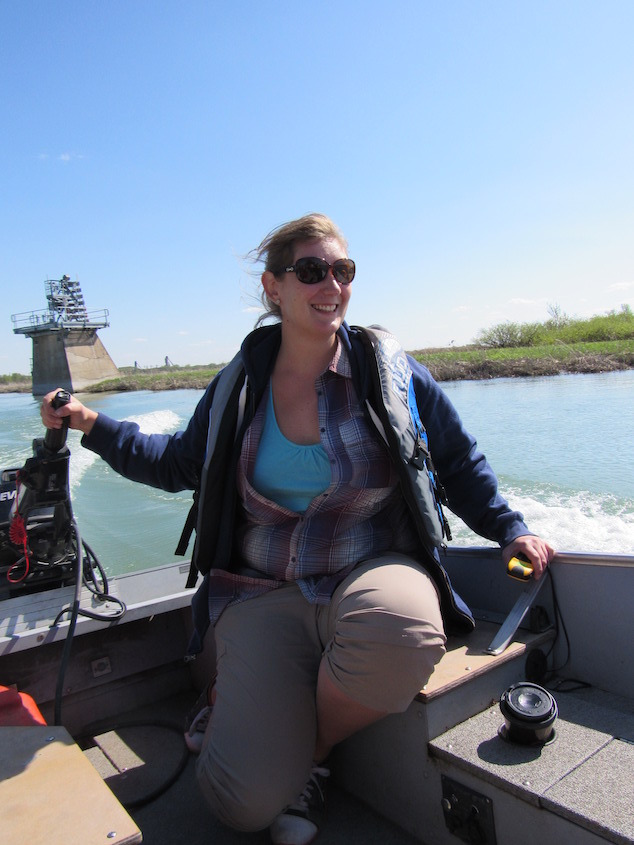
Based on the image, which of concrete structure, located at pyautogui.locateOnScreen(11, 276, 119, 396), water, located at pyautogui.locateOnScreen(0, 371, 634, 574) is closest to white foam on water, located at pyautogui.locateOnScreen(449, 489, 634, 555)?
water, located at pyautogui.locateOnScreen(0, 371, 634, 574)

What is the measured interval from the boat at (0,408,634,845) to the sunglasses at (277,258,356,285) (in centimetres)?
85

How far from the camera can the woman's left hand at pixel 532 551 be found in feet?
5.05

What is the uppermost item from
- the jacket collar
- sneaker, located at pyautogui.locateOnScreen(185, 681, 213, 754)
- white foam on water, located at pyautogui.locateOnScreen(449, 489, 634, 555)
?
the jacket collar

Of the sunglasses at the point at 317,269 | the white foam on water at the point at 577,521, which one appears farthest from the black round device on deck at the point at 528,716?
the white foam on water at the point at 577,521

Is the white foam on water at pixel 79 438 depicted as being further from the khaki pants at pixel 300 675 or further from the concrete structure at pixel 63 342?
the concrete structure at pixel 63 342

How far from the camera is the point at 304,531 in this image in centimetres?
150

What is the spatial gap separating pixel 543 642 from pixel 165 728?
115 cm

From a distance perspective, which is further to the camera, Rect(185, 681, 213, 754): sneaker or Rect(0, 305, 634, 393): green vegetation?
Rect(0, 305, 634, 393): green vegetation

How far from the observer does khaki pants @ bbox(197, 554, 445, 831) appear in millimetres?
1255

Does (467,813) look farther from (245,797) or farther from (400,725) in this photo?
(245,797)

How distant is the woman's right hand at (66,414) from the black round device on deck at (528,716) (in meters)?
1.20

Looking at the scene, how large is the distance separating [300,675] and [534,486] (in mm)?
5414

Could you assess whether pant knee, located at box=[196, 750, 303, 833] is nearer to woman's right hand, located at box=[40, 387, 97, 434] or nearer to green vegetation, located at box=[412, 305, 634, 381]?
woman's right hand, located at box=[40, 387, 97, 434]

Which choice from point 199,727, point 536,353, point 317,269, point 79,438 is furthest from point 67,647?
point 536,353
